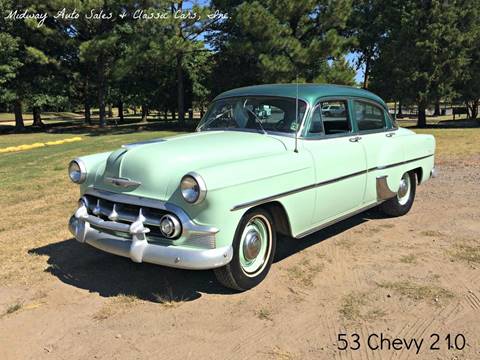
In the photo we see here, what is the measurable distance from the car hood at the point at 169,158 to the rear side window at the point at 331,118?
52cm

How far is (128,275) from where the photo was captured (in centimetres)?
437

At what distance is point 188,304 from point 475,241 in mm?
3260

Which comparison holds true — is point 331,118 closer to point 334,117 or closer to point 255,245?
point 334,117

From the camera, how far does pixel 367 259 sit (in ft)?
15.5

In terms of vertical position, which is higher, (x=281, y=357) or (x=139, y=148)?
(x=139, y=148)

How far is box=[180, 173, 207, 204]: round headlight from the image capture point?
137 inches

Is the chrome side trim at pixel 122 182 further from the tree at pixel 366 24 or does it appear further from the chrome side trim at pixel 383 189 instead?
the tree at pixel 366 24

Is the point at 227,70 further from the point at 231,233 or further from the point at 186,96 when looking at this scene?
the point at 231,233

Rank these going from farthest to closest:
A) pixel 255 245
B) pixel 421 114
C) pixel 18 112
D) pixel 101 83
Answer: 1. pixel 18 112
2. pixel 101 83
3. pixel 421 114
4. pixel 255 245

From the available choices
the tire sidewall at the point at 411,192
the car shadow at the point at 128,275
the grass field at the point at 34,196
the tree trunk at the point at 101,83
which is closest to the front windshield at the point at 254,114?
the car shadow at the point at 128,275

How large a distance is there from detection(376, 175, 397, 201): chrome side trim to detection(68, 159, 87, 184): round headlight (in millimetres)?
3113

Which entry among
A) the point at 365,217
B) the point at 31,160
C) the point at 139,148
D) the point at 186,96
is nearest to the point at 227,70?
the point at 186,96

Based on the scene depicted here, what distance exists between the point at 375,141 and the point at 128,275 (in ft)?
10.0

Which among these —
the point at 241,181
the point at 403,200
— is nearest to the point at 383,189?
the point at 403,200
